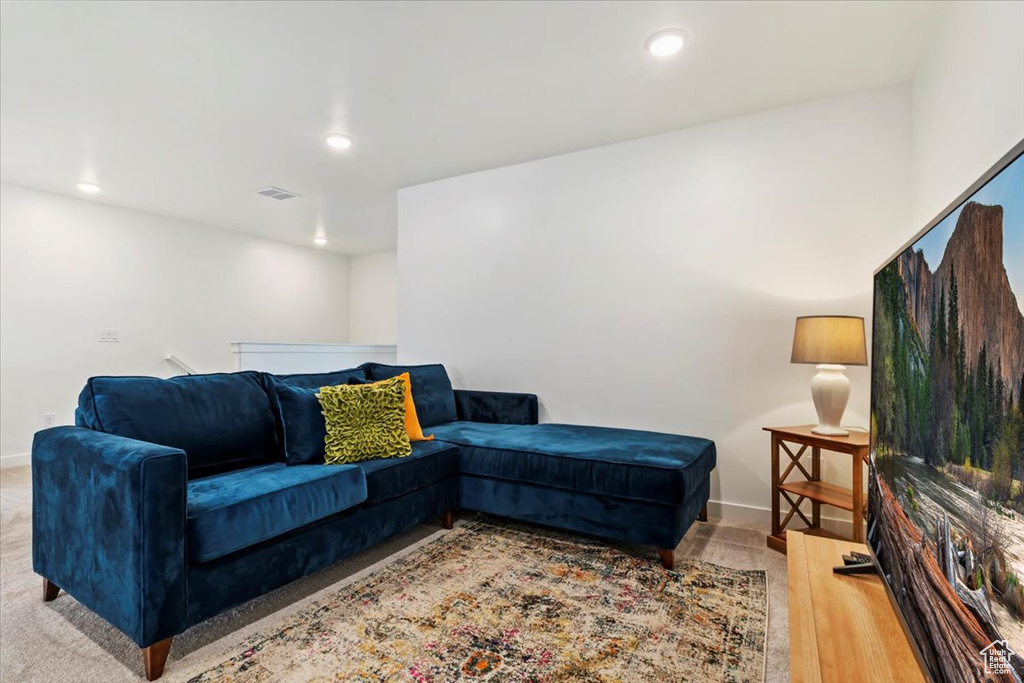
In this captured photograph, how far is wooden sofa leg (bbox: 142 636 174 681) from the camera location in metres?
1.53

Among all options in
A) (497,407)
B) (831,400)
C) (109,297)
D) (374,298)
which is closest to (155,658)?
(497,407)

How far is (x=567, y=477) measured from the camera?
2508mm

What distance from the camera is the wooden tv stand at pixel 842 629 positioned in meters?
0.94

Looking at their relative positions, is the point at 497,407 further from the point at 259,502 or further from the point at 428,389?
the point at 259,502

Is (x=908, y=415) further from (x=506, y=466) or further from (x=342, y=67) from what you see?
(x=342, y=67)

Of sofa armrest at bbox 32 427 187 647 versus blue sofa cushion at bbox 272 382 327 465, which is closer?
sofa armrest at bbox 32 427 187 647

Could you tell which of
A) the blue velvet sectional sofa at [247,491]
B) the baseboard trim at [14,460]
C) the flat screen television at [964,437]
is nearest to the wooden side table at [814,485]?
the blue velvet sectional sofa at [247,491]

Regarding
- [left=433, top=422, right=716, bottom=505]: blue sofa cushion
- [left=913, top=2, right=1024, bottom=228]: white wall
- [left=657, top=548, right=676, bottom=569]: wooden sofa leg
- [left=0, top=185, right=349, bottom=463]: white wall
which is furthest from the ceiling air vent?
[left=913, top=2, right=1024, bottom=228]: white wall

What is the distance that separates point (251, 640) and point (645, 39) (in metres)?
2.82

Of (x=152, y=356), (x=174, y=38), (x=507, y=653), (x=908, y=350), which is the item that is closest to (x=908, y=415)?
(x=908, y=350)

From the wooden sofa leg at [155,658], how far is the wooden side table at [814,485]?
8.37 feet

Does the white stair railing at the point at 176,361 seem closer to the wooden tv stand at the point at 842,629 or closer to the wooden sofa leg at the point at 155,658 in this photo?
the wooden sofa leg at the point at 155,658

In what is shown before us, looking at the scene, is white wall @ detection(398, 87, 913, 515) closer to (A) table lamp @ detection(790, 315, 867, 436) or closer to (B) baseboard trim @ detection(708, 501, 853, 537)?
(B) baseboard trim @ detection(708, 501, 853, 537)

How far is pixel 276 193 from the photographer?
4555 mm
